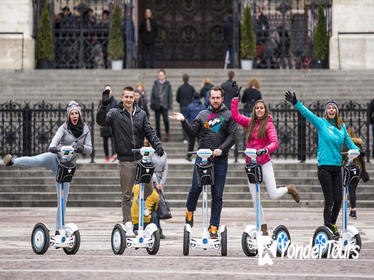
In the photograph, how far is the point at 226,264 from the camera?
10688mm

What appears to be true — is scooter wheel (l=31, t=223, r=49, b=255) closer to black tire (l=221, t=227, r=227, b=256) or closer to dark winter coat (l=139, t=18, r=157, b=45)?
black tire (l=221, t=227, r=227, b=256)

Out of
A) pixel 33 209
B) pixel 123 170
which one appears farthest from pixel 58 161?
pixel 33 209

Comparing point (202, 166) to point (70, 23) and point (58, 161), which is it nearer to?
point (58, 161)

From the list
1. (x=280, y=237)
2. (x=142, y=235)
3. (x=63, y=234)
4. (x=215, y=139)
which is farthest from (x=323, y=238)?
(x=63, y=234)

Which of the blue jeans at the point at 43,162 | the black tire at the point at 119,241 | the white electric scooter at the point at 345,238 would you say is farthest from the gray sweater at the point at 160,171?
the white electric scooter at the point at 345,238

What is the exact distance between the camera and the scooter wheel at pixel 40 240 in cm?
1177

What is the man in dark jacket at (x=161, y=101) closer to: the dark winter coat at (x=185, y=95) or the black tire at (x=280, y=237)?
the dark winter coat at (x=185, y=95)

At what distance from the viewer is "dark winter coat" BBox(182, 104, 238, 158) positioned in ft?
40.5

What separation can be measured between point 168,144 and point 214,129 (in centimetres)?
1183

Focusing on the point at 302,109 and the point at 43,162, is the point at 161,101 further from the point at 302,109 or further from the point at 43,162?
the point at 43,162

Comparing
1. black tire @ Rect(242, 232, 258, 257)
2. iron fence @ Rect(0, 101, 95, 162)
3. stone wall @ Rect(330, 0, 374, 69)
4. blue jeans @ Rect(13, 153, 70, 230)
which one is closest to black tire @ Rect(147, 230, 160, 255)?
black tire @ Rect(242, 232, 258, 257)

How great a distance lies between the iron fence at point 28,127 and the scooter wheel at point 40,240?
9970 mm

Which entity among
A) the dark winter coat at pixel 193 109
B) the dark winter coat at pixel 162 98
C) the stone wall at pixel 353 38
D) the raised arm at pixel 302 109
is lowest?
the raised arm at pixel 302 109

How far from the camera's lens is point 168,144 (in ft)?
79.3
